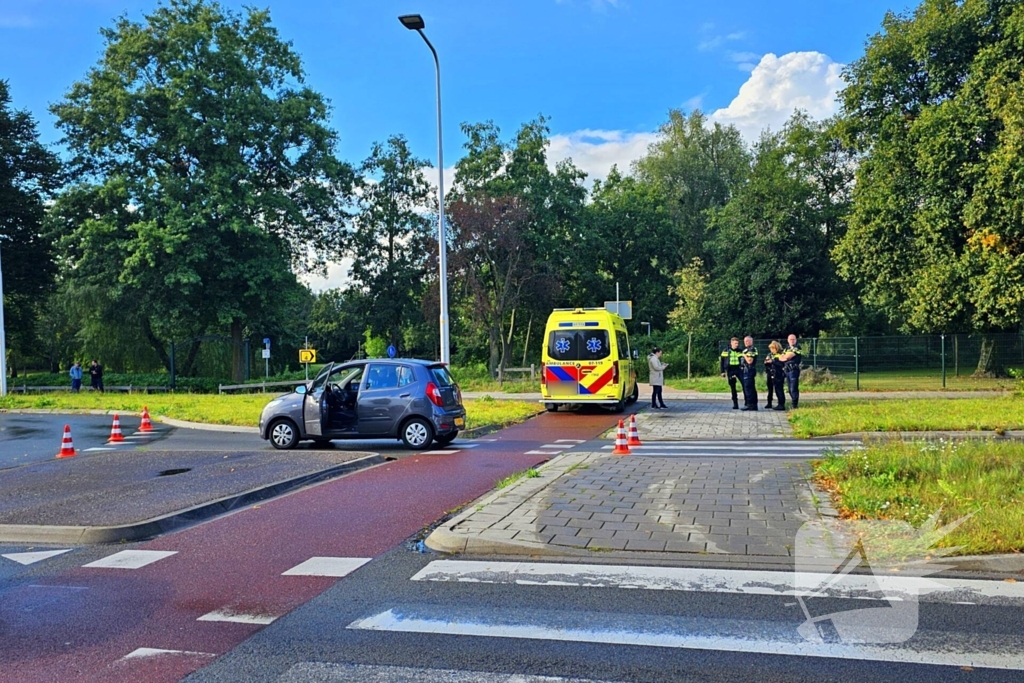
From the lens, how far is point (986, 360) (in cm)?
2847

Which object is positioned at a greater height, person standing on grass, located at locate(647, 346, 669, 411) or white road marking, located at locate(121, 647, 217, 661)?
person standing on grass, located at locate(647, 346, 669, 411)

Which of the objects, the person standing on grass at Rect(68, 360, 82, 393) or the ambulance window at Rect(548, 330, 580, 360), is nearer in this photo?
the ambulance window at Rect(548, 330, 580, 360)

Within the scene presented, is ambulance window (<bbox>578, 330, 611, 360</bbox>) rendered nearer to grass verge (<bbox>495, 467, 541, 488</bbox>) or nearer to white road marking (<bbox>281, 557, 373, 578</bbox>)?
grass verge (<bbox>495, 467, 541, 488</bbox>)

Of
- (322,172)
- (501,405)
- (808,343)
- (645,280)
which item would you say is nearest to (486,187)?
(322,172)

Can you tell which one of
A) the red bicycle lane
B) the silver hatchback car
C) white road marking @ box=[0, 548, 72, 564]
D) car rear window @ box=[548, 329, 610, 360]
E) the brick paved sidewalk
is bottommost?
white road marking @ box=[0, 548, 72, 564]

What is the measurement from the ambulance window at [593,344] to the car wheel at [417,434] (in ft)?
24.4

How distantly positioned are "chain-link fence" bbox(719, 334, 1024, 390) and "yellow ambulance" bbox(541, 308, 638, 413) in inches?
492

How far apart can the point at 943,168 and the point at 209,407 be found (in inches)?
1077

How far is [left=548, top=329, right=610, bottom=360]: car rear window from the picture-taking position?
19.4m

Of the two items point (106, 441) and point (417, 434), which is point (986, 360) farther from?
point (106, 441)

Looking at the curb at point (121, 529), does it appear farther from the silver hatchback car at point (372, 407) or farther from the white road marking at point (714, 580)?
the silver hatchback car at point (372, 407)

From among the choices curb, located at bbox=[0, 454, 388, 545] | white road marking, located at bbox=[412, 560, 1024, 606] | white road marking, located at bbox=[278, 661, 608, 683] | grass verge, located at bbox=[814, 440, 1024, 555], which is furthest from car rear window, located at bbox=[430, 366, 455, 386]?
white road marking, located at bbox=[278, 661, 608, 683]

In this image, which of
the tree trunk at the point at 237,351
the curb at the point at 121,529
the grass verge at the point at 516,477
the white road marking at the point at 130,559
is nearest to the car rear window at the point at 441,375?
the grass verge at the point at 516,477

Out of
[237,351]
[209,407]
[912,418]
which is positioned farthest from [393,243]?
[912,418]
